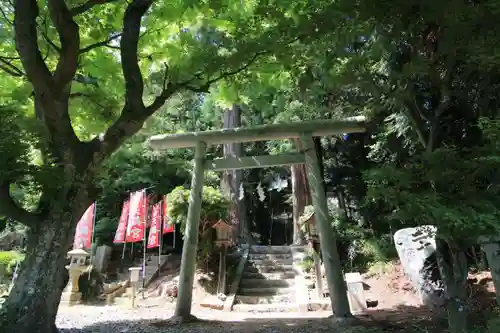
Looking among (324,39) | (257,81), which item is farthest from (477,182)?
(257,81)

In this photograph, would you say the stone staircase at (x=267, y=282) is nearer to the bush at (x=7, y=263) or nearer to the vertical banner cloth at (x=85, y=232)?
the vertical banner cloth at (x=85, y=232)

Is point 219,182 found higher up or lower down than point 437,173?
higher up

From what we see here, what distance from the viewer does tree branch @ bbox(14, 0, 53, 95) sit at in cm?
417

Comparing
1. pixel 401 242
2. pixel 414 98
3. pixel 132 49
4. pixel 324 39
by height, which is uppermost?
pixel 132 49

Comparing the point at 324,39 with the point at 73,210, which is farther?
the point at 73,210

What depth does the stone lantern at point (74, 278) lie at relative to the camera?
34.2 feet

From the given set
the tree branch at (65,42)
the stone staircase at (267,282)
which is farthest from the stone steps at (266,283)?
the tree branch at (65,42)

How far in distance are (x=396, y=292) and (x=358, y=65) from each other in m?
6.61

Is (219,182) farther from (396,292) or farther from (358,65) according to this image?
(358,65)

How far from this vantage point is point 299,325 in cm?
584

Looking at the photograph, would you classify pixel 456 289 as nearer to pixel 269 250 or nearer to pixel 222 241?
pixel 222 241

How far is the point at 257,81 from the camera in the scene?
5859mm

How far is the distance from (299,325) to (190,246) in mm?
2213

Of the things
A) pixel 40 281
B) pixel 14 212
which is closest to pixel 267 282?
pixel 40 281
